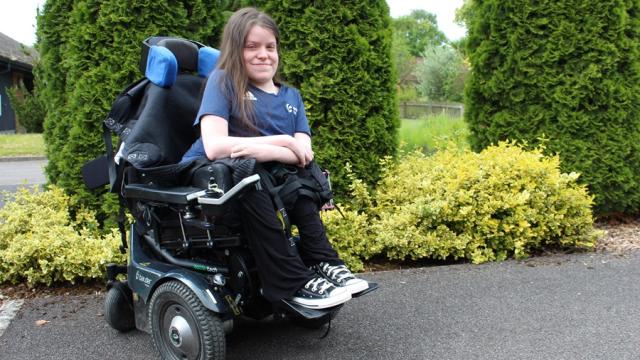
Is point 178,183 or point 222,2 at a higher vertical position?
point 222,2

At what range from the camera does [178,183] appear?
300 centimetres

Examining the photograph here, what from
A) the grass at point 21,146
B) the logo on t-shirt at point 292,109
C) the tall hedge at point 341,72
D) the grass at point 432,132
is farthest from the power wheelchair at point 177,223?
the grass at point 21,146

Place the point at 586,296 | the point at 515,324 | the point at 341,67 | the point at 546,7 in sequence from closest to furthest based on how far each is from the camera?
1. the point at 515,324
2. the point at 586,296
3. the point at 341,67
4. the point at 546,7

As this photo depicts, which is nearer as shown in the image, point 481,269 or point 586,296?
point 586,296

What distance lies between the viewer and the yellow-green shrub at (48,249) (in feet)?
13.8

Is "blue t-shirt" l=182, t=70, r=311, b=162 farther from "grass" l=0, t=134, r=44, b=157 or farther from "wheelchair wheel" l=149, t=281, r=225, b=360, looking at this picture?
"grass" l=0, t=134, r=44, b=157

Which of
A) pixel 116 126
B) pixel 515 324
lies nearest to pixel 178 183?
pixel 116 126

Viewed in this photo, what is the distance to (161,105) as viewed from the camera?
316 centimetres

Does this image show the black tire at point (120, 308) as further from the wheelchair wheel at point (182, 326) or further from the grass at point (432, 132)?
the grass at point (432, 132)

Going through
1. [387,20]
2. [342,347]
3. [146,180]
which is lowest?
[342,347]

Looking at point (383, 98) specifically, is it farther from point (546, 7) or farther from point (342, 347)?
point (342, 347)

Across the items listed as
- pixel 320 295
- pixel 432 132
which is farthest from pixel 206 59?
pixel 432 132

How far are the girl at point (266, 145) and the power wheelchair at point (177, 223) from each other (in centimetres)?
10

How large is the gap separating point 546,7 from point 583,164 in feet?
5.26
